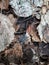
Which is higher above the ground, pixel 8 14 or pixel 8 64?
pixel 8 14

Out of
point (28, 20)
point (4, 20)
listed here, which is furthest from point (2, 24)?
point (28, 20)

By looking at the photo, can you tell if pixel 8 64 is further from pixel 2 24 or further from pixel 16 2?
pixel 16 2

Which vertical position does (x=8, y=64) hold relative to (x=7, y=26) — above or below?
below

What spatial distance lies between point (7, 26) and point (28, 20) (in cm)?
10

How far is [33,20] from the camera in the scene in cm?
93

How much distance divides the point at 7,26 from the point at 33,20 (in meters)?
0.12

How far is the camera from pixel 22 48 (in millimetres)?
929

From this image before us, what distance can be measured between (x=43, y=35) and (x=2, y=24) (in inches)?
7.7

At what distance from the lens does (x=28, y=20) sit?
931mm

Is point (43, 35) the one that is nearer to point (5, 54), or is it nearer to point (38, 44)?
point (38, 44)

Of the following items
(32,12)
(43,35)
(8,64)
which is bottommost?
(8,64)

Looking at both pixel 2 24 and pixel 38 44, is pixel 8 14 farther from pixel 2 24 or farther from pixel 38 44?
pixel 38 44

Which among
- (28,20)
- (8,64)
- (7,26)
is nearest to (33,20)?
(28,20)

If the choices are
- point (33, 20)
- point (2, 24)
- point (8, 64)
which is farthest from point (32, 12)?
point (8, 64)
